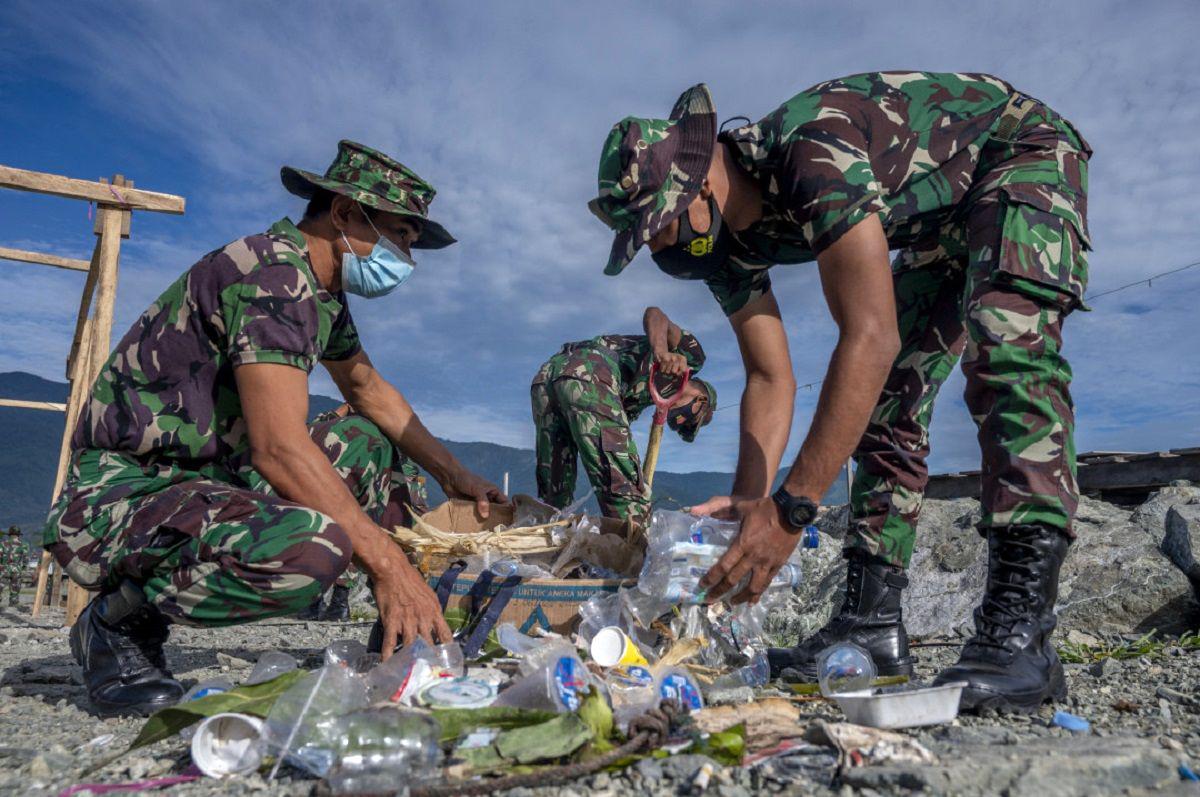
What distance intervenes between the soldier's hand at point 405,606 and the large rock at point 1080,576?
3531mm

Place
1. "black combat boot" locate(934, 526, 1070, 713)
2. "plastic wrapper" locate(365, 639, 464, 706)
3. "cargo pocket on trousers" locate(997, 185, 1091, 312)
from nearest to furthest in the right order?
"plastic wrapper" locate(365, 639, 464, 706) < "black combat boot" locate(934, 526, 1070, 713) < "cargo pocket on trousers" locate(997, 185, 1091, 312)

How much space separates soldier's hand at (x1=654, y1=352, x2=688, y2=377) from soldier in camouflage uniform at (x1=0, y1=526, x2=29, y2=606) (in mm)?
8235

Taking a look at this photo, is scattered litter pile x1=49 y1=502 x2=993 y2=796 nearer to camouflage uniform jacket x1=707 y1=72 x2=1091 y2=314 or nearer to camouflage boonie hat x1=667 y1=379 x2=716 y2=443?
camouflage uniform jacket x1=707 y1=72 x2=1091 y2=314

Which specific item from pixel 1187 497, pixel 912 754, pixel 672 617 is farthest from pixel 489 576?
pixel 1187 497

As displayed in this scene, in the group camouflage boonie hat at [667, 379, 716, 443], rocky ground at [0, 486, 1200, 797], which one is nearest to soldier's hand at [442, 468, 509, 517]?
rocky ground at [0, 486, 1200, 797]

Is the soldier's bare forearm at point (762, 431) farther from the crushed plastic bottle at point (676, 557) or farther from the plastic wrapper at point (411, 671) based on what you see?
the plastic wrapper at point (411, 671)

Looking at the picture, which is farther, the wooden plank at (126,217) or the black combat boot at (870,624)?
the wooden plank at (126,217)

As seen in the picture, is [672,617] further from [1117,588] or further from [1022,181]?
[1117,588]

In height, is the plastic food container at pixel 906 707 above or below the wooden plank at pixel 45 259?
below

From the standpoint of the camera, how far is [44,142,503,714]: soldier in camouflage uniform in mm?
2668

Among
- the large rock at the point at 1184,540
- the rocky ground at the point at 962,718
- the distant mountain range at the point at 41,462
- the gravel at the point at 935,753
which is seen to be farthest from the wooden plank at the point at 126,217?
the distant mountain range at the point at 41,462

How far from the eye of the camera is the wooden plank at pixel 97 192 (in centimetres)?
666

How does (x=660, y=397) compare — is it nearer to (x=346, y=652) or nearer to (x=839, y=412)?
(x=346, y=652)

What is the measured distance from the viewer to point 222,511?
2721 mm
